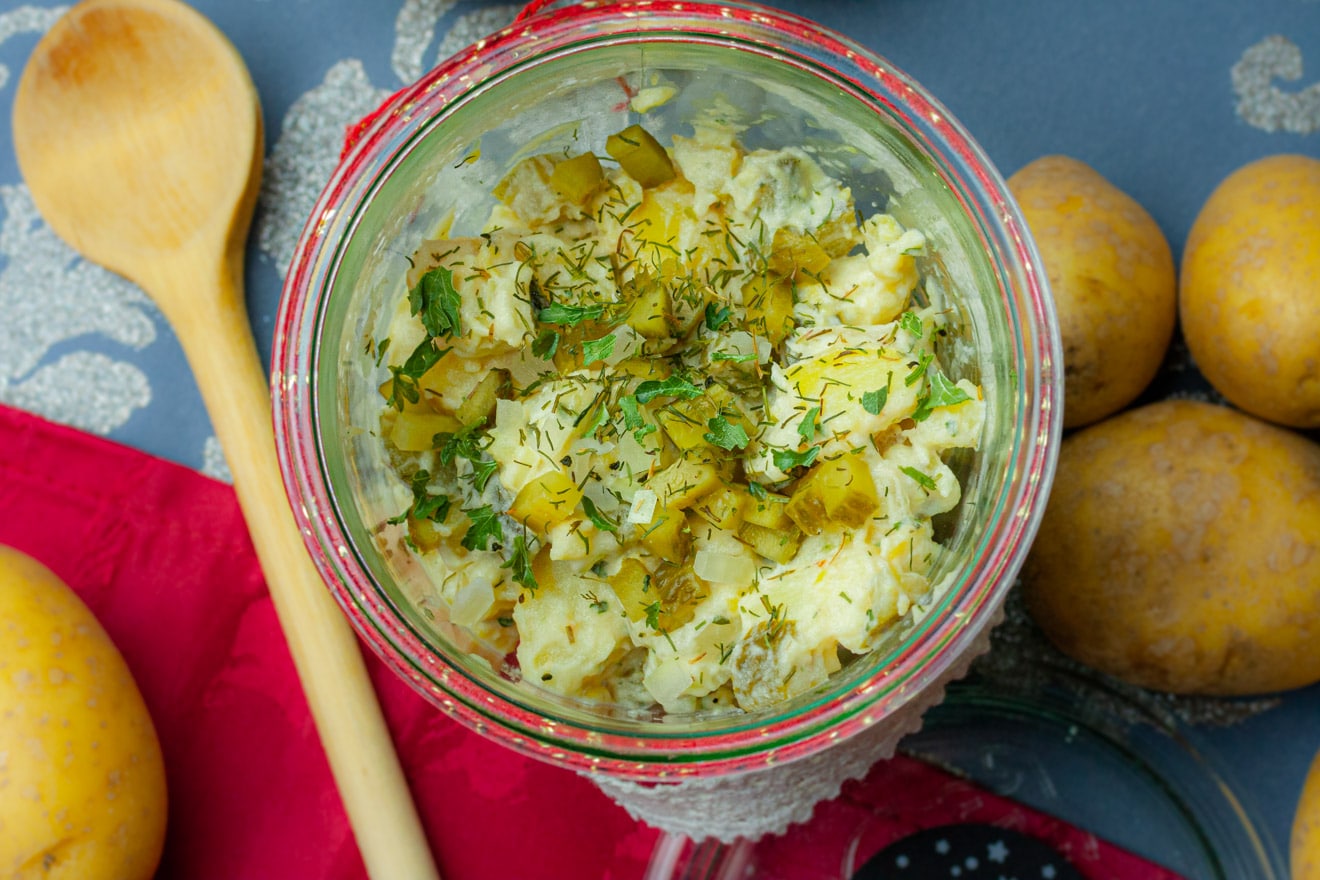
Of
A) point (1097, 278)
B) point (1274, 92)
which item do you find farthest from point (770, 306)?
point (1274, 92)

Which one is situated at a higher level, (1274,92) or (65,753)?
(1274,92)

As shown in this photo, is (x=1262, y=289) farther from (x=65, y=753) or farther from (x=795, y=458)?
(x=65, y=753)

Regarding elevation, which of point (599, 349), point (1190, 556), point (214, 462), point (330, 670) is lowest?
point (330, 670)

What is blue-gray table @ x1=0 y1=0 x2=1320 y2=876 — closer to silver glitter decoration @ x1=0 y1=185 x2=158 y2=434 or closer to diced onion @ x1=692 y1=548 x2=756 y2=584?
silver glitter decoration @ x1=0 y1=185 x2=158 y2=434

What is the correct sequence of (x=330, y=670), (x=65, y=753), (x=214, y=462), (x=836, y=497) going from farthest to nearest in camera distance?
(x=214, y=462) < (x=330, y=670) < (x=65, y=753) < (x=836, y=497)

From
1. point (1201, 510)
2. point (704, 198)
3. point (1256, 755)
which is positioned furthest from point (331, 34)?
point (1256, 755)
